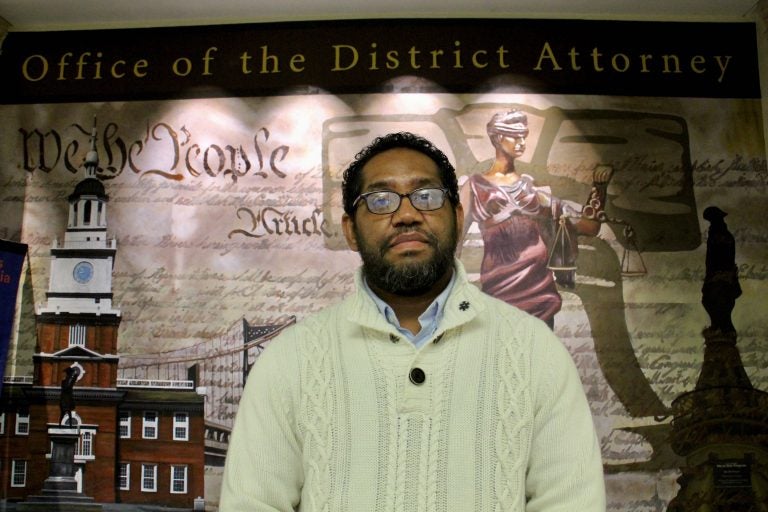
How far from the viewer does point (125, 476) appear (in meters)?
2.30

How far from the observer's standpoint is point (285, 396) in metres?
1.15

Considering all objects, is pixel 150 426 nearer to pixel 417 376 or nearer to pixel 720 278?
pixel 417 376

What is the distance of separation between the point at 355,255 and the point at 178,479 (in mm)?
1062

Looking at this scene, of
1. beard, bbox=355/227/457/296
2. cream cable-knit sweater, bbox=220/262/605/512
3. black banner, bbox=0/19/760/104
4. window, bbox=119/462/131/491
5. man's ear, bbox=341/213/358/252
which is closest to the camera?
cream cable-knit sweater, bbox=220/262/605/512

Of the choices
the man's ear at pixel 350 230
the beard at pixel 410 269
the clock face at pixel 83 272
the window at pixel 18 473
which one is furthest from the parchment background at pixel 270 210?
the beard at pixel 410 269

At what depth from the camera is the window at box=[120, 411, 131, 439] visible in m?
2.33

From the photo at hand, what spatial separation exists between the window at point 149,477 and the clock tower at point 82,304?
34 centimetres

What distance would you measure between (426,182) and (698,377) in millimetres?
1638

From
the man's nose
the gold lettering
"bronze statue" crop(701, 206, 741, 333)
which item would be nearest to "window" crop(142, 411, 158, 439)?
the man's nose

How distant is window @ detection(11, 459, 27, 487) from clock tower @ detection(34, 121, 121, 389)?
30 cm

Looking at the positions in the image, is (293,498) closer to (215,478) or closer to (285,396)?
(285,396)

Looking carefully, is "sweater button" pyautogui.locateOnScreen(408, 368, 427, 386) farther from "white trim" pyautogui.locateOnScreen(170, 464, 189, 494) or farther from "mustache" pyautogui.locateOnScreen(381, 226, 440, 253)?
"white trim" pyautogui.locateOnScreen(170, 464, 189, 494)

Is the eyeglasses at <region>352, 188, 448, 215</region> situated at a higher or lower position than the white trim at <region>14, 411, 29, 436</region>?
higher

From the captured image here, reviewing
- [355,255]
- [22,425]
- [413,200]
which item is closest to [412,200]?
[413,200]
